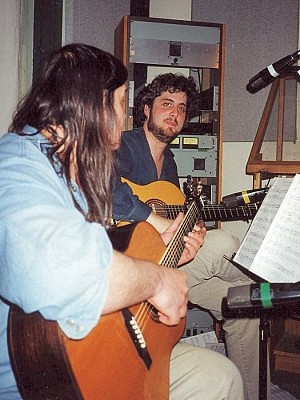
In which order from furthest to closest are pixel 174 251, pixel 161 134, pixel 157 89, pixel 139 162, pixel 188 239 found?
1. pixel 157 89
2. pixel 161 134
3. pixel 139 162
4. pixel 188 239
5. pixel 174 251

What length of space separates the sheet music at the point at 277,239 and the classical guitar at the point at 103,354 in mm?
284

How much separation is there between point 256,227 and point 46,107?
0.69 metres

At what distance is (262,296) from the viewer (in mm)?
759

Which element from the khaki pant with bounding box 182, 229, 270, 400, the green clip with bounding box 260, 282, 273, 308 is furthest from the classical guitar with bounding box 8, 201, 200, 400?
the khaki pant with bounding box 182, 229, 270, 400

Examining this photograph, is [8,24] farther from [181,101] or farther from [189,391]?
[189,391]

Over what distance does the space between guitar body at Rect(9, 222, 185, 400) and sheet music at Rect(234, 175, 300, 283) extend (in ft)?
1.07

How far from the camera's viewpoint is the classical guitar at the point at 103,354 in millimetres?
855

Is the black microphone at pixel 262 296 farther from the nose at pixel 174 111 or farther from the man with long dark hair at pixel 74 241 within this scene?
the nose at pixel 174 111

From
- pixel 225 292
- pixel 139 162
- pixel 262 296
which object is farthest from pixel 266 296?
pixel 139 162

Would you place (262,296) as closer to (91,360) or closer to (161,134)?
(91,360)

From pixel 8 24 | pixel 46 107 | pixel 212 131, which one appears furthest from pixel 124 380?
pixel 212 131

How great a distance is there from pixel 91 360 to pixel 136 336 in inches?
6.9

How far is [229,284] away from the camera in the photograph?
199 cm

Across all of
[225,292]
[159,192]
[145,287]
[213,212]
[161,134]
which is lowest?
[225,292]
